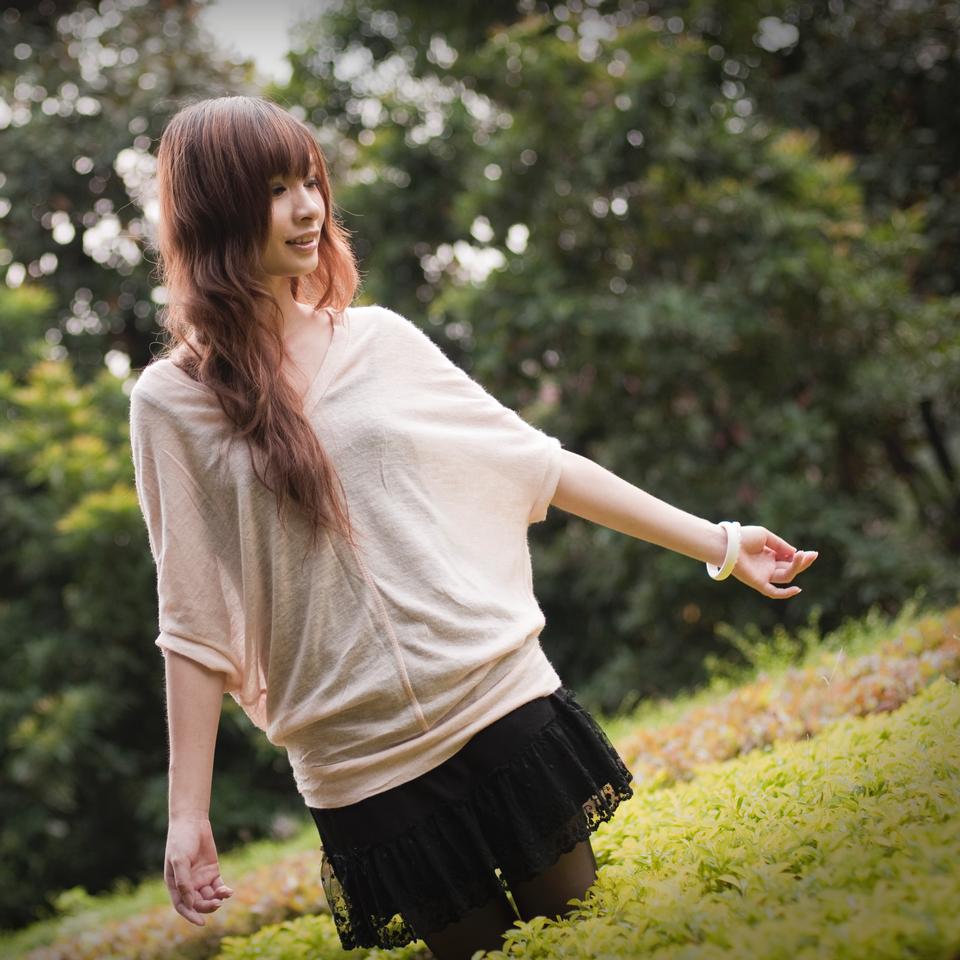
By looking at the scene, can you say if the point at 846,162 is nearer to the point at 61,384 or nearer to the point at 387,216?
the point at 387,216

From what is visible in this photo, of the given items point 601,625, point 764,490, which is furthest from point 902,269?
point 601,625

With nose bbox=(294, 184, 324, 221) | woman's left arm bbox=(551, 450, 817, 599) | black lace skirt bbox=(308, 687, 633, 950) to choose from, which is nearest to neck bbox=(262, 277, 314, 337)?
nose bbox=(294, 184, 324, 221)

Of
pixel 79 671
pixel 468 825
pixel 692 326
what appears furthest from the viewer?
pixel 79 671

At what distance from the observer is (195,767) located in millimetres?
1893

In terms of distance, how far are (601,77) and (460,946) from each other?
6.53 meters

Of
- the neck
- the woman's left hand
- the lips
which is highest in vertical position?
the lips

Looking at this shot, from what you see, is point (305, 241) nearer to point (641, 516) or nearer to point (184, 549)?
point (184, 549)

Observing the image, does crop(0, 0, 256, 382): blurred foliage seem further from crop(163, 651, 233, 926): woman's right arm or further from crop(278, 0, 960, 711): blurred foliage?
crop(163, 651, 233, 926): woman's right arm

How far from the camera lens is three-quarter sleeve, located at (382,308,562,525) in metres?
2.04

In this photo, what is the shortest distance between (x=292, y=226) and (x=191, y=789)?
1018mm

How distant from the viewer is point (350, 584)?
6.24 feet

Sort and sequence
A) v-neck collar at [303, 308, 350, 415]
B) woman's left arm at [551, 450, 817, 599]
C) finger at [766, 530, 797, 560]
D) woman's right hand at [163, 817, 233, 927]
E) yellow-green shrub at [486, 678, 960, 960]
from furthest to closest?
finger at [766, 530, 797, 560] < woman's left arm at [551, 450, 817, 599] < v-neck collar at [303, 308, 350, 415] < woman's right hand at [163, 817, 233, 927] < yellow-green shrub at [486, 678, 960, 960]

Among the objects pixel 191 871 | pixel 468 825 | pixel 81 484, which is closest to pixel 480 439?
pixel 468 825

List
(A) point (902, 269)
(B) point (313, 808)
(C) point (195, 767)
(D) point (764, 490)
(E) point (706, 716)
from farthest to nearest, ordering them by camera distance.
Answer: (A) point (902, 269) < (D) point (764, 490) < (E) point (706, 716) < (B) point (313, 808) < (C) point (195, 767)
